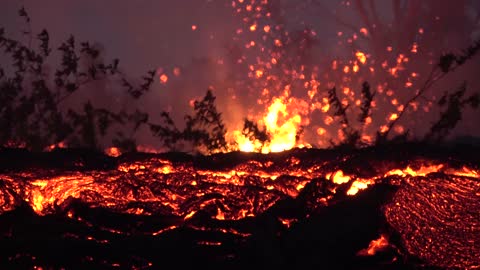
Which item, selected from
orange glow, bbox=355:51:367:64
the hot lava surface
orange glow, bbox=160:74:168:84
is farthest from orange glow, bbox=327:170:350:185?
orange glow, bbox=160:74:168:84

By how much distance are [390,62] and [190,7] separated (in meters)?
19.3

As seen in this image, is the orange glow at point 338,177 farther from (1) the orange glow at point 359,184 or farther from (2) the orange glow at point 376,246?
(2) the orange glow at point 376,246

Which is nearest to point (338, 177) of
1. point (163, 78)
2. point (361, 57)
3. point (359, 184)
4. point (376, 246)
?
point (359, 184)

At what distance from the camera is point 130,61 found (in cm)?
3700

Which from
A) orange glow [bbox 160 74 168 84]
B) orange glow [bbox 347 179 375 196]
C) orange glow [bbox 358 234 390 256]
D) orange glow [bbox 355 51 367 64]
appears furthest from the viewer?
orange glow [bbox 160 74 168 84]

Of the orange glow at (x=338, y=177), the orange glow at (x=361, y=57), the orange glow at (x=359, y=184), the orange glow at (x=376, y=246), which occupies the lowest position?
the orange glow at (x=376, y=246)

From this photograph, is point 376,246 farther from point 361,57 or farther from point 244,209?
point 361,57

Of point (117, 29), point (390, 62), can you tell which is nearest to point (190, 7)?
point (117, 29)

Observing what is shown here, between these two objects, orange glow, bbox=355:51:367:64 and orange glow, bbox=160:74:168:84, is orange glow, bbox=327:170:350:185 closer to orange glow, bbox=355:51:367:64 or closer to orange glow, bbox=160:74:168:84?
orange glow, bbox=355:51:367:64

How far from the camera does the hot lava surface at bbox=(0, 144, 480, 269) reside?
2607 mm

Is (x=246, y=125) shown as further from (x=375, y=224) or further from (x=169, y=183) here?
(x=375, y=224)

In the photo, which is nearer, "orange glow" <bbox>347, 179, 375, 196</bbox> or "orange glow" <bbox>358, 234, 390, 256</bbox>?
"orange glow" <bbox>358, 234, 390, 256</bbox>

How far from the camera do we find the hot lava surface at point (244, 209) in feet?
8.55

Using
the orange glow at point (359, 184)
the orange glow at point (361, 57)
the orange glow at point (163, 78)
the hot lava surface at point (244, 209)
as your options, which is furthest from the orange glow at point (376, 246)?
the orange glow at point (163, 78)
